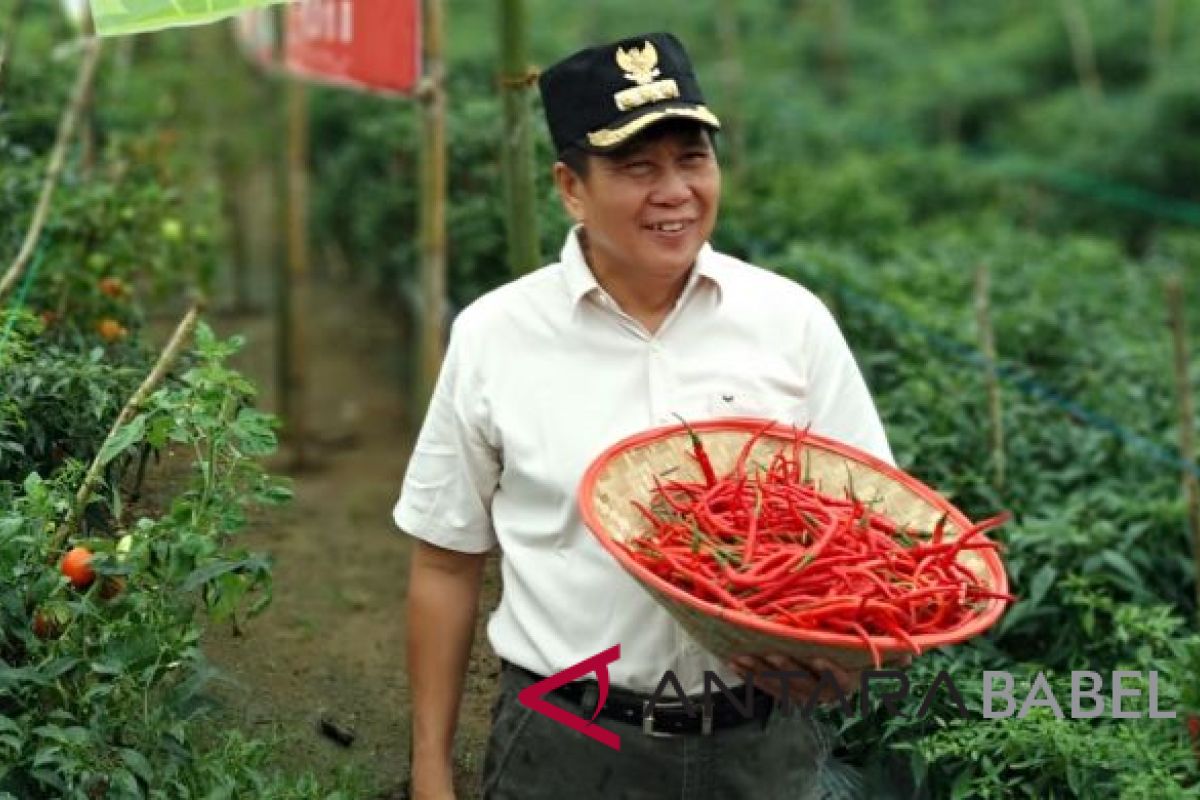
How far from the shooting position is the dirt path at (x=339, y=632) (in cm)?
361

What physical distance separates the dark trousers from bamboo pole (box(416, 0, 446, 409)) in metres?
2.75

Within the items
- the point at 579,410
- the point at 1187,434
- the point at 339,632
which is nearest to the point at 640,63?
the point at 579,410

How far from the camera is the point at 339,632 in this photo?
448cm

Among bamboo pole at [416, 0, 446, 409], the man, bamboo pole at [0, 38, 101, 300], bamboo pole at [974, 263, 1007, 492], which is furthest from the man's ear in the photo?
bamboo pole at [416, 0, 446, 409]

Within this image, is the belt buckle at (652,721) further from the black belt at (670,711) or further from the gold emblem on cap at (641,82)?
the gold emblem on cap at (641,82)

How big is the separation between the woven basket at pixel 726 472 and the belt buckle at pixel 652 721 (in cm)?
20

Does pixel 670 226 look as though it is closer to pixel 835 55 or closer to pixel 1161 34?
pixel 1161 34

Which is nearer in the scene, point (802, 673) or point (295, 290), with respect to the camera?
point (802, 673)

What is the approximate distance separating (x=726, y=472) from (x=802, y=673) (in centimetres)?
42

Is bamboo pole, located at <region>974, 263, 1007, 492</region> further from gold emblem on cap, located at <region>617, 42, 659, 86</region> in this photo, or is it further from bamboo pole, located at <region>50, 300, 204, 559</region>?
bamboo pole, located at <region>50, 300, 204, 559</region>

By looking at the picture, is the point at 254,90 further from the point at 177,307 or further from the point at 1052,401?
the point at 1052,401

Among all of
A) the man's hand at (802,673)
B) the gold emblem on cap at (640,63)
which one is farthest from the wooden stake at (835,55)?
the man's hand at (802,673)

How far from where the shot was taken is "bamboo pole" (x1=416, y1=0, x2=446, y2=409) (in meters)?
5.45

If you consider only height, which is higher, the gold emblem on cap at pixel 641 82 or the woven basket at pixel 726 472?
the gold emblem on cap at pixel 641 82
